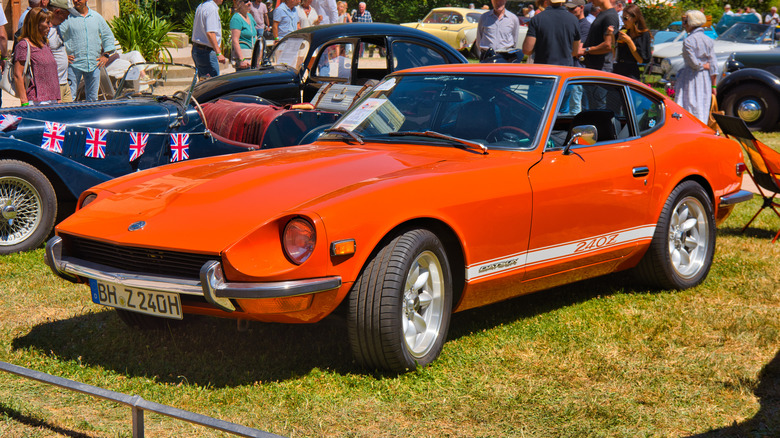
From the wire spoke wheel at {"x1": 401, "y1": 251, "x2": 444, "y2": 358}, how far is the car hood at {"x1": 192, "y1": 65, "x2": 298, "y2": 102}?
594 centimetres

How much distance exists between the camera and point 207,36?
11.9 metres

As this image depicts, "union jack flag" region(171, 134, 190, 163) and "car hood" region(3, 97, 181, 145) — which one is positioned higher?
"car hood" region(3, 97, 181, 145)

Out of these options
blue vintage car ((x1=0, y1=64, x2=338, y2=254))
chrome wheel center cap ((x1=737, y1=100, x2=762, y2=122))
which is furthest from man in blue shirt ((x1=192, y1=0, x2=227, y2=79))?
chrome wheel center cap ((x1=737, y1=100, x2=762, y2=122))

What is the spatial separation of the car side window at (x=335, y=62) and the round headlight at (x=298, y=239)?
6113mm

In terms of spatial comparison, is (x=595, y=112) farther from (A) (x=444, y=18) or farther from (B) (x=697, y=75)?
(A) (x=444, y=18)

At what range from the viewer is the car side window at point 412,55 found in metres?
9.40

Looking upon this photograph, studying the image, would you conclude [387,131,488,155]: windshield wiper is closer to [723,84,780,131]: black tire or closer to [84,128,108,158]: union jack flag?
[84,128,108,158]: union jack flag

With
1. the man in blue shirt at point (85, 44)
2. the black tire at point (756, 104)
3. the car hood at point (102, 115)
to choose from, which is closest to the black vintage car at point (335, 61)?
the man in blue shirt at point (85, 44)

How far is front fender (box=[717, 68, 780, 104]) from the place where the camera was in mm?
14180

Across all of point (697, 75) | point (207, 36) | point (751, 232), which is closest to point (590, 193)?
point (751, 232)

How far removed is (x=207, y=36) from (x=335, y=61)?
3029 mm

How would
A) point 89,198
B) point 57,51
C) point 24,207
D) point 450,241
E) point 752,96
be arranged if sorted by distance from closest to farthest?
point 450,241, point 89,198, point 24,207, point 57,51, point 752,96

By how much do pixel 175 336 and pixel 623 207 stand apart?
2.70 m

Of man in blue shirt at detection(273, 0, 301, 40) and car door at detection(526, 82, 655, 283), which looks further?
man in blue shirt at detection(273, 0, 301, 40)
